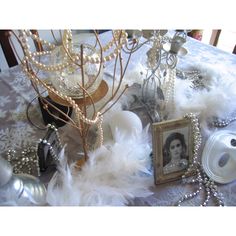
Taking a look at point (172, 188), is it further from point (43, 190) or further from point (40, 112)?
point (40, 112)

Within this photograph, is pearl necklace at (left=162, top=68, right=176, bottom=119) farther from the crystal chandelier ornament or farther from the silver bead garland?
the silver bead garland

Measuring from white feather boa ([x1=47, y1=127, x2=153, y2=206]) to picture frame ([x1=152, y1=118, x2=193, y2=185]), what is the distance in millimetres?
37

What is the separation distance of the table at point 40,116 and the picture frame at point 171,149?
0.09ft

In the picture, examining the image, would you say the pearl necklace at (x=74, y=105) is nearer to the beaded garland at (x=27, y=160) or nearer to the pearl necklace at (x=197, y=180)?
the beaded garland at (x=27, y=160)

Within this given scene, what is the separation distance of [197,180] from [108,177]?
20cm

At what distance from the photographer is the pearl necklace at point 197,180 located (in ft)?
1.81

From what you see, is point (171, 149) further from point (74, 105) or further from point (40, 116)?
point (40, 116)

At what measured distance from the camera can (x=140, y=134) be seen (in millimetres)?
626

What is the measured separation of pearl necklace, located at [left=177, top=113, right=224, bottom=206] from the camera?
0.55 meters

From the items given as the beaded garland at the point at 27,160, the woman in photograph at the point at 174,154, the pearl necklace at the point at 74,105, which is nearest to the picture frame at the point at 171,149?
the woman in photograph at the point at 174,154

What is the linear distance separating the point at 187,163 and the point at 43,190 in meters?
0.32

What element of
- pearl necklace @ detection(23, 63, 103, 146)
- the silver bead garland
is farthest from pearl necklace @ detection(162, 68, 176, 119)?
pearl necklace @ detection(23, 63, 103, 146)
